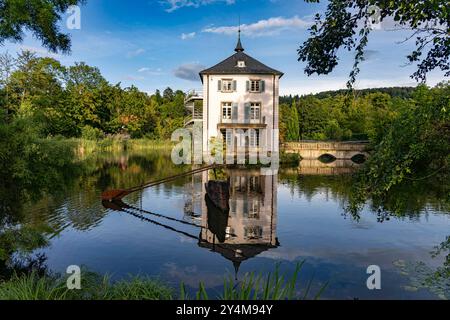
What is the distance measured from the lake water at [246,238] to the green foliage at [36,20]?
5.14 m

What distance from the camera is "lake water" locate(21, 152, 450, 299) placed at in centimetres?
793

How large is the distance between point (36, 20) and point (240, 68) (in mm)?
27231

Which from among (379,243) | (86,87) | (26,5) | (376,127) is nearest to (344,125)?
(376,127)

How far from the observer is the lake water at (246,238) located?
7932mm

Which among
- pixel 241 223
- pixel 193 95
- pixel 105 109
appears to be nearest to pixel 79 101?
pixel 105 109

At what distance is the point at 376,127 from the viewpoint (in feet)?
125

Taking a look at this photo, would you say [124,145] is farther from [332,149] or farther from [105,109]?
[332,149]

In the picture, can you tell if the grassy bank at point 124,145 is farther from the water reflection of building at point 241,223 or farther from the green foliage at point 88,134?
the water reflection of building at point 241,223

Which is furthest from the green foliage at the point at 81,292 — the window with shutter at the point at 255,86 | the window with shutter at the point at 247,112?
the window with shutter at the point at 255,86

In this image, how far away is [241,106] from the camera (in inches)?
1326
